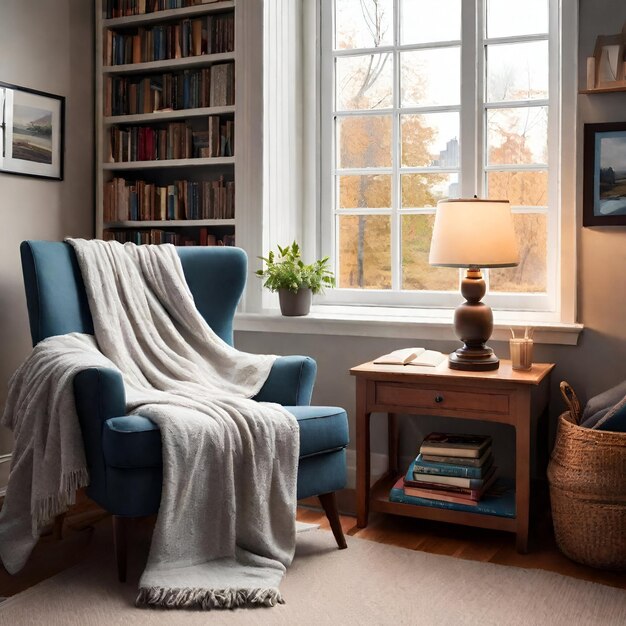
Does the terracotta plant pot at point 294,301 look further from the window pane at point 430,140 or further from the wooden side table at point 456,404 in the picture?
the window pane at point 430,140

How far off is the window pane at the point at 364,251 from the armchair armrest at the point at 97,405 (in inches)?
62.1

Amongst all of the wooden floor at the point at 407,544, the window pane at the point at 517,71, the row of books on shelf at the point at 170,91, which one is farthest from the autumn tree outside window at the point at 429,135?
the wooden floor at the point at 407,544

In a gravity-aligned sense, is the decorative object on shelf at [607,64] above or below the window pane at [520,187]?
above

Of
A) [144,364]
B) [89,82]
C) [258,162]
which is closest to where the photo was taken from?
[144,364]

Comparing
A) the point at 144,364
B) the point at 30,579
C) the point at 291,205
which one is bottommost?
the point at 30,579

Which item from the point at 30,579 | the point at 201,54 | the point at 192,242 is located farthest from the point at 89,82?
the point at 30,579

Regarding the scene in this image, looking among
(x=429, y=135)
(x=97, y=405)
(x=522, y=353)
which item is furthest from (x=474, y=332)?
(x=97, y=405)

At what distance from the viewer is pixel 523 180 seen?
131 inches

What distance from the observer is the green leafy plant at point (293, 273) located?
3434 millimetres

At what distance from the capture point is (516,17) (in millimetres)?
3324

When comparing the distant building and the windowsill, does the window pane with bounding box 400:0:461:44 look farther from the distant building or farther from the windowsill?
the windowsill

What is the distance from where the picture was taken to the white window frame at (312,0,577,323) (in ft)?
9.99

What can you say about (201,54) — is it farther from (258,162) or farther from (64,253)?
(64,253)

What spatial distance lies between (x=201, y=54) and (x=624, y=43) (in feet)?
6.09
